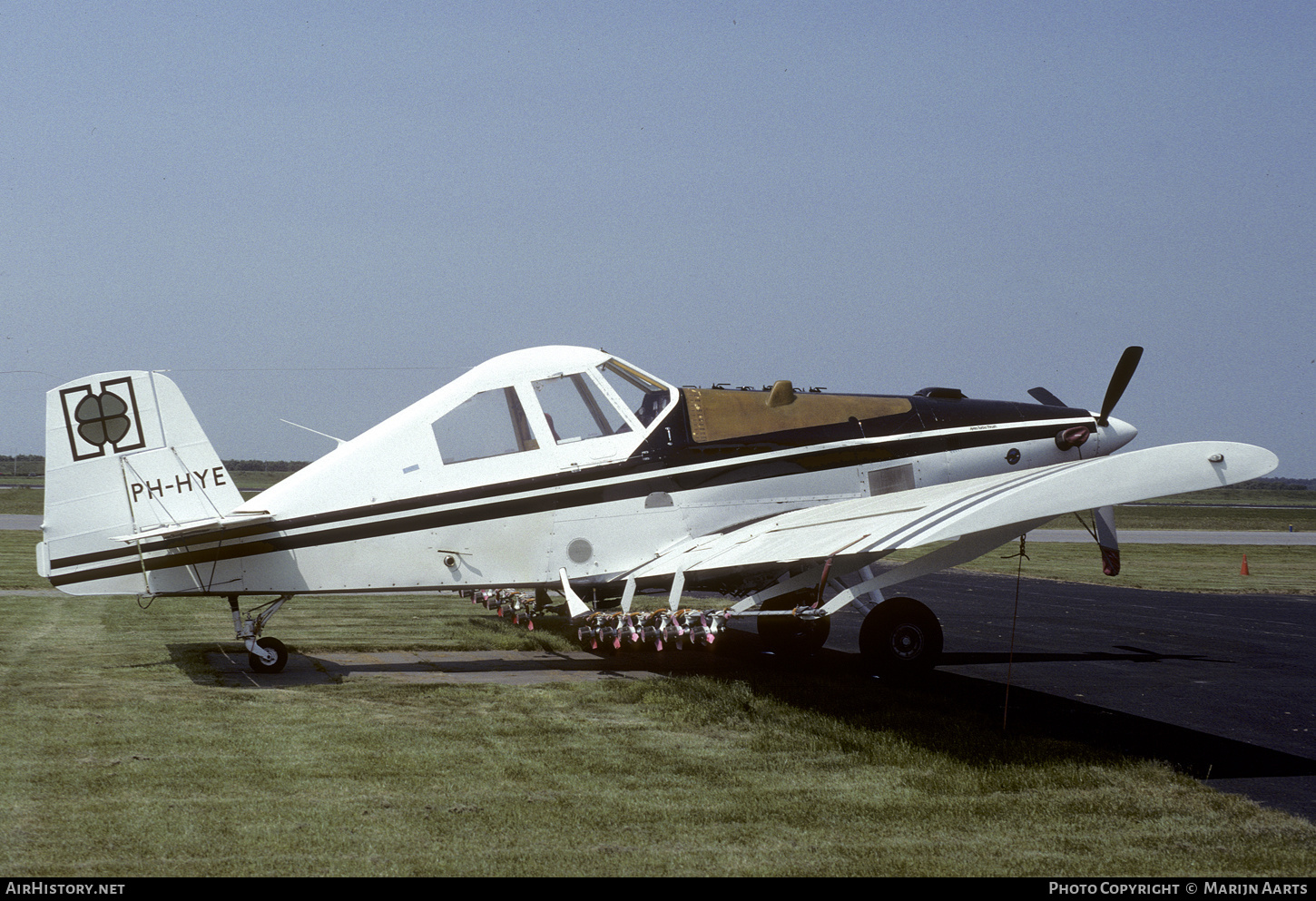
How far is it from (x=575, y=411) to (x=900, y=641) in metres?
Answer: 4.08

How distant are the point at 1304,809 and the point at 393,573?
7.97m

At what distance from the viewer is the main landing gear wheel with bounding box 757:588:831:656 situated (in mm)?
13750

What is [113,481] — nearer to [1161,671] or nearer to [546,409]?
[546,409]

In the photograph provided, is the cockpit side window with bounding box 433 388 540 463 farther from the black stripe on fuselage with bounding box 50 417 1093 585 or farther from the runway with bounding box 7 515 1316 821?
the runway with bounding box 7 515 1316 821

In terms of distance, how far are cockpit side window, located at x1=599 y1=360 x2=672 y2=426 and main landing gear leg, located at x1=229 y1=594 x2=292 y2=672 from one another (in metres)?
3.98

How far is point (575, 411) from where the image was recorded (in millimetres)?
11445

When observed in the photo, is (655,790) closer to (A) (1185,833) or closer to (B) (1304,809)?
(A) (1185,833)

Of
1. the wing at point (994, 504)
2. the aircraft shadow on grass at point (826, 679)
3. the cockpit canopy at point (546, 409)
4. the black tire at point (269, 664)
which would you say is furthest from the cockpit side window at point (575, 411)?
the black tire at point (269, 664)

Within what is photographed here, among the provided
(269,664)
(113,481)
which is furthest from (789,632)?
(113,481)

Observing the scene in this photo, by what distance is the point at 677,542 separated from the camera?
11391 mm

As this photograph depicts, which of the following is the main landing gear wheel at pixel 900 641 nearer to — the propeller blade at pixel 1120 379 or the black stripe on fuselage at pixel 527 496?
the black stripe on fuselage at pixel 527 496

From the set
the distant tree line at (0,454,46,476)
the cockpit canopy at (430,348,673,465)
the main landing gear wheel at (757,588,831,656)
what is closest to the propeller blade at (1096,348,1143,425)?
the main landing gear wheel at (757,588,831,656)

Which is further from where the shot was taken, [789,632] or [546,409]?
[789,632]

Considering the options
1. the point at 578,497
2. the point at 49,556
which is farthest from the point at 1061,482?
the point at 49,556
